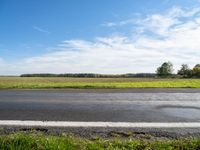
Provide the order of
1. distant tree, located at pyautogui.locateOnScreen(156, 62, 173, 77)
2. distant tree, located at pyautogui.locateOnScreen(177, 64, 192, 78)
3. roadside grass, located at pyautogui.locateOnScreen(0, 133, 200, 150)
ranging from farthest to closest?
1. distant tree, located at pyautogui.locateOnScreen(156, 62, 173, 77)
2. distant tree, located at pyautogui.locateOnScreen(177, 64, 192, 78)
3. roadside grass, located at pyautogui.locateOnScreen(0, 133, 200, 150)

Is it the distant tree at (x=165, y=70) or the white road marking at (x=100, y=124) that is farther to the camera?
the distant tree at (x=165, y=70)

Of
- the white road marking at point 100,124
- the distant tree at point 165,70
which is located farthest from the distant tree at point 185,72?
the white road marking at point 100,124

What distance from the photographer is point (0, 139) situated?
4.52 metres

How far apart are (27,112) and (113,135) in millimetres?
3554

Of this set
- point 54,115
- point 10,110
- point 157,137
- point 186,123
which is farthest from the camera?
point 10,110

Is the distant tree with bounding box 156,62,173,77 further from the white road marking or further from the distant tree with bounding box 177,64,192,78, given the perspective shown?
the white road marking

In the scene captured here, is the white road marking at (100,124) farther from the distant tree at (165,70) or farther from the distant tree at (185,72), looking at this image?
the distant tree at (165,70)

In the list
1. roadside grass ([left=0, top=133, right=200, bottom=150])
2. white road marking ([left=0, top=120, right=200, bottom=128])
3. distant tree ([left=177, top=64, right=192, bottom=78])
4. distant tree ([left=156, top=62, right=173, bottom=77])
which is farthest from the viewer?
distant tree ([left=156, top=62, right=173, bottom=77])

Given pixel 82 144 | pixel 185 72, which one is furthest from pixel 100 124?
pixel 185 72

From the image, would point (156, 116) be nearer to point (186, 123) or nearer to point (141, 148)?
point (186, 123)

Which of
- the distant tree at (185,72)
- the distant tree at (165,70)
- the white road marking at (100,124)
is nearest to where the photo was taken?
the white road marking at (100,124)

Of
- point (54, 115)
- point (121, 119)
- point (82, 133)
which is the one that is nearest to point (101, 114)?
point (121, 119)

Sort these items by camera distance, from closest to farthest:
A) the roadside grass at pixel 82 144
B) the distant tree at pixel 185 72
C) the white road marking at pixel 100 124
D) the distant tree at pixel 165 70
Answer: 1. the roadside grass at pixel 82 144
2. the white road marking at pixel 100 124
3. the distant tree at pixel 185 72
4. the distant tree at pixel 165 70

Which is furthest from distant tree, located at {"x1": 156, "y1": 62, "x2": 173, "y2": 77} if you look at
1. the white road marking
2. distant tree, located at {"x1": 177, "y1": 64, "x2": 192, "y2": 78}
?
the white road marking
